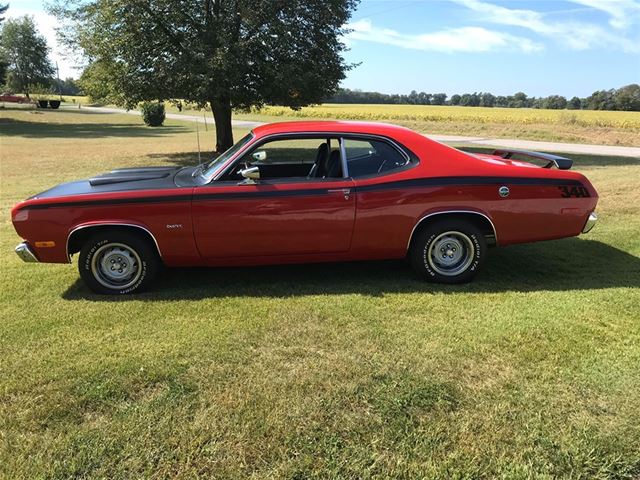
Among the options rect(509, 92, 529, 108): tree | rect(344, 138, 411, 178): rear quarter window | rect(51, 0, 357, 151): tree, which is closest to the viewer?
rect(344, 138, 411, 178): rear quarter window

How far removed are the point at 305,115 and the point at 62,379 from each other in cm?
5243

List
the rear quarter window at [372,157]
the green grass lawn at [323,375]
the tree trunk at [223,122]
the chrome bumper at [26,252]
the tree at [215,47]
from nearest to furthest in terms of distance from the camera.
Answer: the green grass lawn at [323,375]
the chrome bumper at [26,252]
the rear quarter window at [372,157]
the tree at [215,47]
the tree trunk at [223,122]

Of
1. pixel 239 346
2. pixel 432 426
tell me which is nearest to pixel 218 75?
pixel 239 346

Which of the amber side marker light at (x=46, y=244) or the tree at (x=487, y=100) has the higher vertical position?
the tree at (x=487, y=100)

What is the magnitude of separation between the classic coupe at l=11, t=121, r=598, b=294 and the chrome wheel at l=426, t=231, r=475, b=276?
0.01m

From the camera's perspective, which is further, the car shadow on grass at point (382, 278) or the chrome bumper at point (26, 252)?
the car shadow on grass at point (382, 278)

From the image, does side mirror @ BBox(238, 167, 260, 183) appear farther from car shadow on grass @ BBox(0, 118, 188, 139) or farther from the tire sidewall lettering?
car shadow on grass @ BBox(0, 118, 188, 139)

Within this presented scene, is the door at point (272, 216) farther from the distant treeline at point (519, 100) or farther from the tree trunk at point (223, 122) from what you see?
the distant treeline at point (519, 100)

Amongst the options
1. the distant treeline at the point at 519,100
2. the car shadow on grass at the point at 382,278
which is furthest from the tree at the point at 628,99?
the car shadow on grass at the point at 382,278

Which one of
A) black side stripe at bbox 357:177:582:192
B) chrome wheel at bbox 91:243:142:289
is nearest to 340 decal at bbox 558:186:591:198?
black side stripe at bbox 357:177:582:192

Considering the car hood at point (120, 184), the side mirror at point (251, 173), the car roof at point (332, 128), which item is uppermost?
the car roof at point (332, 128)

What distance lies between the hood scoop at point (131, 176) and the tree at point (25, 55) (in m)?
79.3

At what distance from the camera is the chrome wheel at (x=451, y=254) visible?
4.93 m

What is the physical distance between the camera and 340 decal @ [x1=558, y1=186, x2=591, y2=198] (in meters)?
4.91
